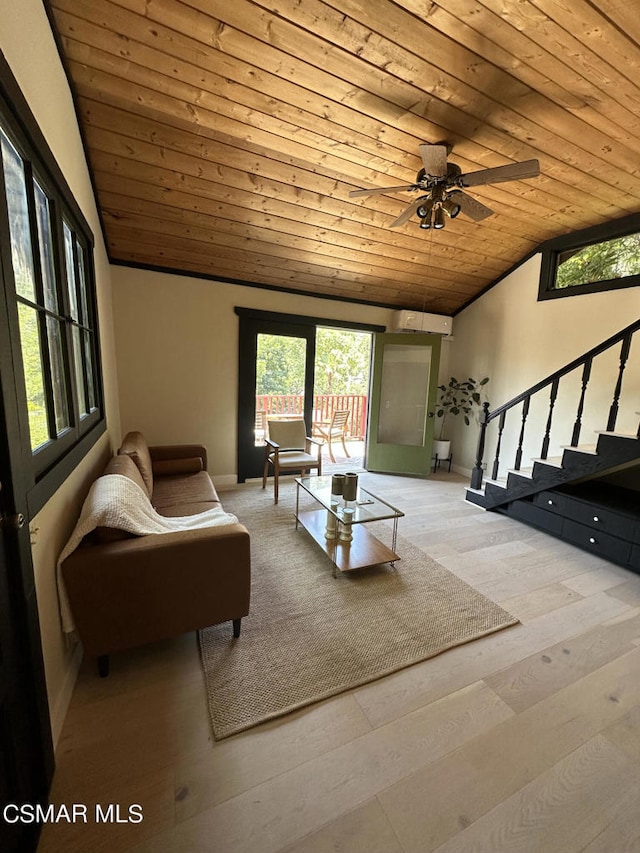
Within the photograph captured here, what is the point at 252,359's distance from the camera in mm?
3945

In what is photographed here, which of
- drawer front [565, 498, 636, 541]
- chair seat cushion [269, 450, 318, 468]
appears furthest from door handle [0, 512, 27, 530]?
drawer front [565, 498, 636, 541]

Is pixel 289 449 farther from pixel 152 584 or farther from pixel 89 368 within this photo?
pixel 152 584

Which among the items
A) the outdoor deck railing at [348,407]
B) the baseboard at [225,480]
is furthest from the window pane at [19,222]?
the outdoor deck railing at [348,407]

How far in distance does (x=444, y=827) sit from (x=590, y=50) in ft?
11.1

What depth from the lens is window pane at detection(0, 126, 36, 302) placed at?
1139mm

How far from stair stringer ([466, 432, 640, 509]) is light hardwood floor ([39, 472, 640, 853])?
1.17 m

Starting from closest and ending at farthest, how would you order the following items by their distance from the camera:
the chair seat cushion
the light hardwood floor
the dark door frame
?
the dark door frame
the light hardwood floor
the chair seat cushion

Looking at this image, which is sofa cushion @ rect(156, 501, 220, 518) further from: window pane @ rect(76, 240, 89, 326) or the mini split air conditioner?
the mini split air conditioner

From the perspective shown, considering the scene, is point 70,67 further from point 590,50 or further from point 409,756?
point 409,756

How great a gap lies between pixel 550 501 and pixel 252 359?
129 inches

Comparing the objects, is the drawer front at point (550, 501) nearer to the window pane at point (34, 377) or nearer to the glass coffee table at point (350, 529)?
the glass coffee table at point (350, 529)

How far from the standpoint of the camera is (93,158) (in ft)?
7.52

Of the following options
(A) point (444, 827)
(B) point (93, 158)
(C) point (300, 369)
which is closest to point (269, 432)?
(C) point (300, 369)

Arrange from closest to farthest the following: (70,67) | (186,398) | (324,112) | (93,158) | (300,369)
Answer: (70,67), (324,112), (93,158), (186,398), (300,369)
